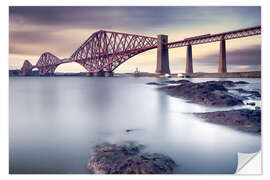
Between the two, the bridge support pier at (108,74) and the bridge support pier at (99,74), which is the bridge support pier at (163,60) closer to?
the bridge support pier at (108,74)

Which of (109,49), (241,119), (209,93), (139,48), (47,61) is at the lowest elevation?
(241,119)

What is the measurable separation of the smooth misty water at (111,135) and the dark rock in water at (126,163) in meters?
0.17

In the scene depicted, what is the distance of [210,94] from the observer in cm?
478

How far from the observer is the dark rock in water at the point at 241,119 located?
3.08m

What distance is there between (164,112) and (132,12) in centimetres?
232

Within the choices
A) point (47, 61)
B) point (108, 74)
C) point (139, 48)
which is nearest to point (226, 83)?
point (139, 48)

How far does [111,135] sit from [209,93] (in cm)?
294

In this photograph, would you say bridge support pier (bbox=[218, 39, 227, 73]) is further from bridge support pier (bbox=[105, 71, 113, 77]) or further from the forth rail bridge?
bridge support pier (bbox=[105, 71, 113, 77])

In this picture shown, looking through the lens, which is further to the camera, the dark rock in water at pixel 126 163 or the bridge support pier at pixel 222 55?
the bridge support pier at pixel 222 55

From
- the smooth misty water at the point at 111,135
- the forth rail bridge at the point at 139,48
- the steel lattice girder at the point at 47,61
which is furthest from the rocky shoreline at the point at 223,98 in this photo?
the steel lattice girder at the point at 47,61

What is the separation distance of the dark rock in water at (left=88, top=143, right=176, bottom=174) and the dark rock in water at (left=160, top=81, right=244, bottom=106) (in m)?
2.57

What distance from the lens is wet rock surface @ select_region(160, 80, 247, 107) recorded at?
437 cm

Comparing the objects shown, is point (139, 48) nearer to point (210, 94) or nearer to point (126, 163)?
point (210, 94)

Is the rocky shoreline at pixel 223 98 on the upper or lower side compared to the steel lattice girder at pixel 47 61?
lower
